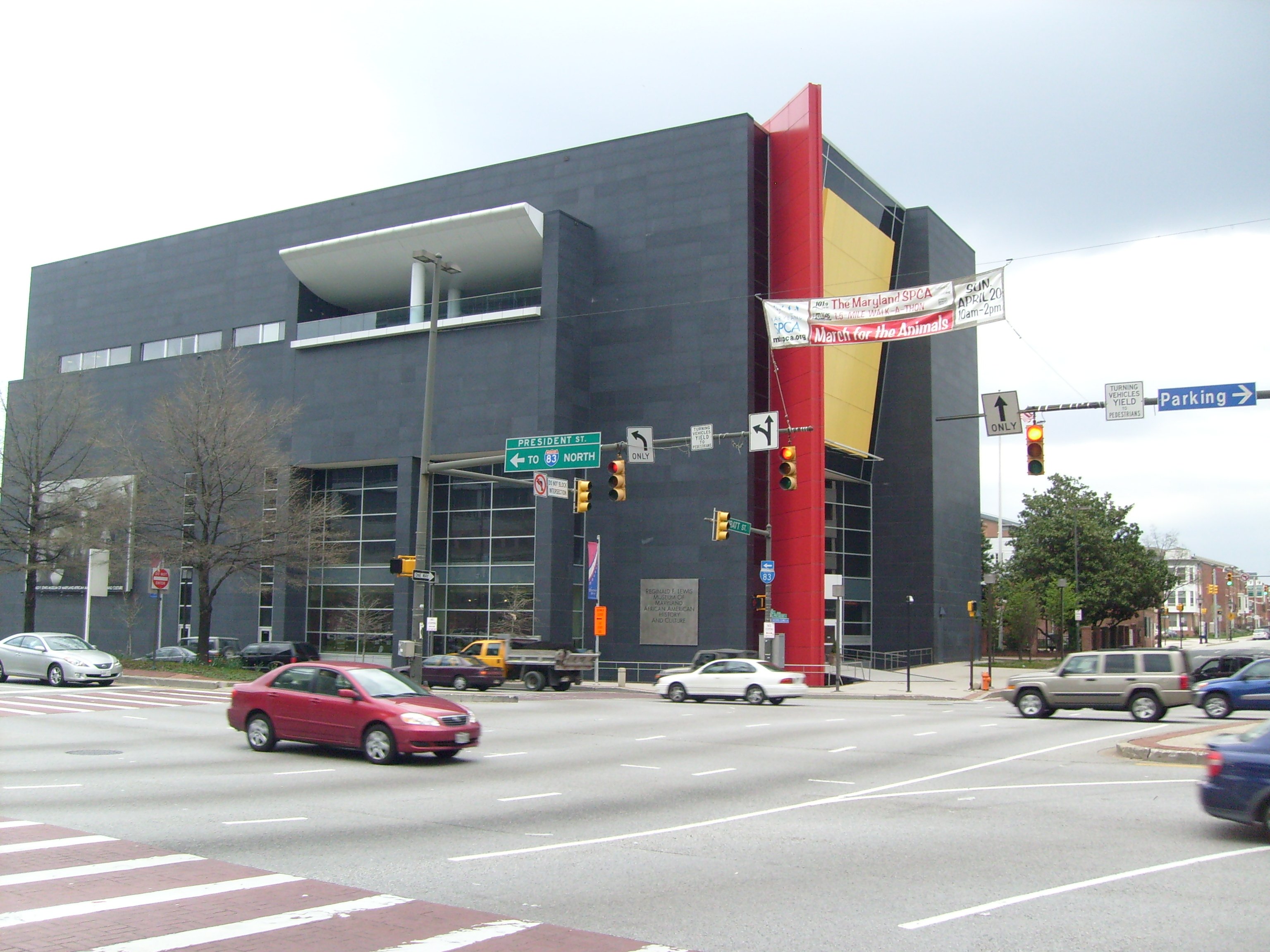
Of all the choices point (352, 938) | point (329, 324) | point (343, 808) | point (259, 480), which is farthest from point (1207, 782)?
point (329, 324)

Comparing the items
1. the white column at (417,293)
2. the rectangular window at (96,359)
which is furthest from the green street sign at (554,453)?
the rectangular window at (96,359)

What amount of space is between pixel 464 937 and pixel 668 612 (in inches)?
1544

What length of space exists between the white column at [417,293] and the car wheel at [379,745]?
116 ft

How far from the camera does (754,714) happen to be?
27062mm

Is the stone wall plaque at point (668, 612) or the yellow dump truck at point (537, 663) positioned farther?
the stone wall plaque at point (668, 612)

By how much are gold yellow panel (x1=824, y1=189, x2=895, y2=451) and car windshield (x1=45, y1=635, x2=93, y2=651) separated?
30.0 meters

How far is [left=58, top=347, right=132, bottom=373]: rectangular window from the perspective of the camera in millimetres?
60531

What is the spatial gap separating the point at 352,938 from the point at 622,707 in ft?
75.1

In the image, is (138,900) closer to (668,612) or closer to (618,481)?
(618,481)

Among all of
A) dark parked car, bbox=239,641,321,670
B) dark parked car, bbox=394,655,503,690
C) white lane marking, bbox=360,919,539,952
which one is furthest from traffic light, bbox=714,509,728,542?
white lane marking, bbox=360,919,539,952

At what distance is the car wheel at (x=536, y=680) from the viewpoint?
1433 inches

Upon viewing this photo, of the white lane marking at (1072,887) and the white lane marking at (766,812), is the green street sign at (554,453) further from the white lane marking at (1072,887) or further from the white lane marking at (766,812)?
the white lane marking at (1072,887)

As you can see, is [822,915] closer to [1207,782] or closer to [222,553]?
[1207,782]

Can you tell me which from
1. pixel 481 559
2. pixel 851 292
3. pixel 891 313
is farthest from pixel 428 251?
pixel 891 313
